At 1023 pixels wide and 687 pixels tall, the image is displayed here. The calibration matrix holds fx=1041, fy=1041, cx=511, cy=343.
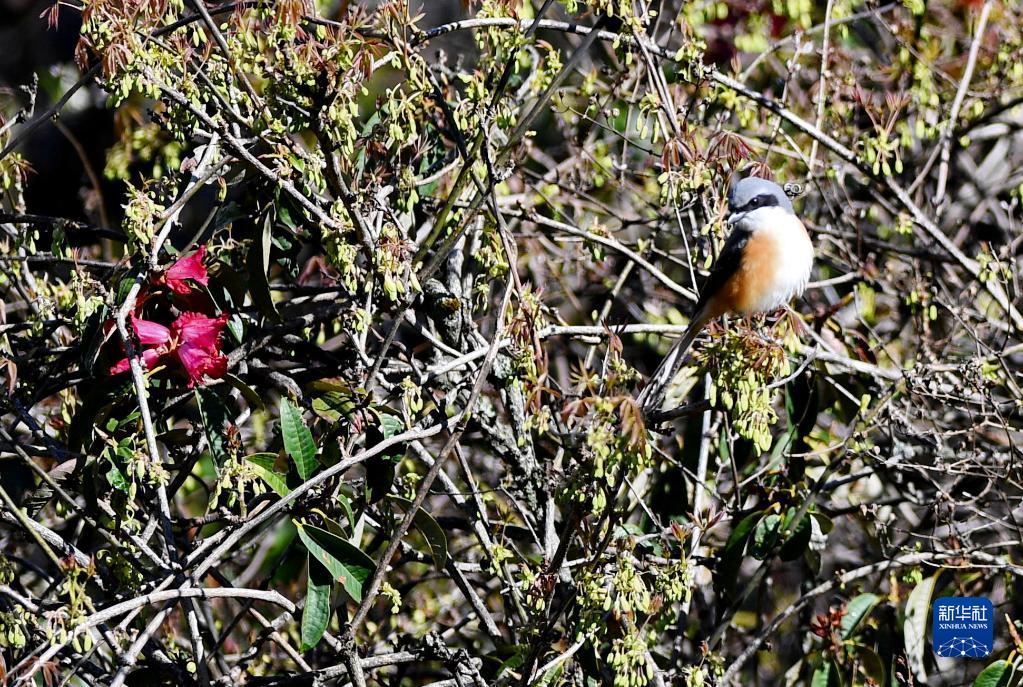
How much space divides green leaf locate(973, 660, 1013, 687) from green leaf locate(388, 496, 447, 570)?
1390 millimetres

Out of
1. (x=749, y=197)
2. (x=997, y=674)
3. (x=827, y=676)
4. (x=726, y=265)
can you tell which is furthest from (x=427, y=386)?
(x=997, y=674)

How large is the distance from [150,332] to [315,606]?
70 centimetres

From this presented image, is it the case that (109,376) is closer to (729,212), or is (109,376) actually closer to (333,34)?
(333,34)

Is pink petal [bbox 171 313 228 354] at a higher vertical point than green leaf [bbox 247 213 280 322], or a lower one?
A: lower

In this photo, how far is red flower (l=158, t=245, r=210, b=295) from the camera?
230 cm

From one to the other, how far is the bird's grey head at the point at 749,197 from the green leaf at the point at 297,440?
1175mm

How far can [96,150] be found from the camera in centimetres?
464

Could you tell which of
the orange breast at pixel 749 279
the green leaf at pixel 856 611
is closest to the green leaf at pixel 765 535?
the green leaf at pixel 856 611

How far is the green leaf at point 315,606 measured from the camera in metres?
2.27

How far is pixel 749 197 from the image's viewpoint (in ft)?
8.57

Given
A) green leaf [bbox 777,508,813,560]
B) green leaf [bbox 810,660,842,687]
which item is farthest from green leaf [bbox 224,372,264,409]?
green leaf [bbox 810,660,842,687]
